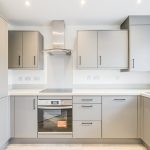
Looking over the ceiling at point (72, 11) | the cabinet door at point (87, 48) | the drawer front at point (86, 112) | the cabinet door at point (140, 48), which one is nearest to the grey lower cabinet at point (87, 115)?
the drawer front at point (86, 112)

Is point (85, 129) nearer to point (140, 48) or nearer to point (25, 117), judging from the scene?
point (25, 117)

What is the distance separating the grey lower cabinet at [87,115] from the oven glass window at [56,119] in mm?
123

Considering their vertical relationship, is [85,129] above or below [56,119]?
below

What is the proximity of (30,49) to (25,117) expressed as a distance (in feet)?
3.97

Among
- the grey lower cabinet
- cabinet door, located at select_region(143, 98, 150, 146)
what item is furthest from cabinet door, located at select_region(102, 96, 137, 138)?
cabinet door, located at select_region(143, 98, 150, 146)

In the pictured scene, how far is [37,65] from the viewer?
320 centimetres

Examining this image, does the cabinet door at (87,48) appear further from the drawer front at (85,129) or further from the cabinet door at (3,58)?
the cabinet door at (3,58)

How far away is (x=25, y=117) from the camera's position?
2.87 m

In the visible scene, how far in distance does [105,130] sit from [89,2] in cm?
201

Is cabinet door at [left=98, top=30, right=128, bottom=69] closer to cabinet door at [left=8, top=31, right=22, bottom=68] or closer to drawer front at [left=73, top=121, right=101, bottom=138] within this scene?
drawer front at [left=73, top=121, right=101, bottom=138]

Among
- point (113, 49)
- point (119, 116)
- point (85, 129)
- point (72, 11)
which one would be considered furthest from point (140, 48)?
point (85, 129)

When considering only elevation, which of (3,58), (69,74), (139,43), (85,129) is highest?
(139,43)

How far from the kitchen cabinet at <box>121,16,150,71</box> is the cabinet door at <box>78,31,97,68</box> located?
64 cm

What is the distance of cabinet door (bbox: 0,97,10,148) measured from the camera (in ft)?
8.32
